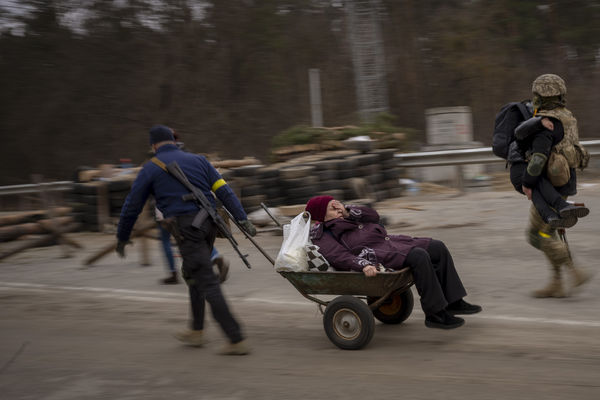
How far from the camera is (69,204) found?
13539 mm

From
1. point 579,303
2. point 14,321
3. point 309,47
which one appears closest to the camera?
point 579,303

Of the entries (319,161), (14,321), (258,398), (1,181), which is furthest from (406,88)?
(258,398)

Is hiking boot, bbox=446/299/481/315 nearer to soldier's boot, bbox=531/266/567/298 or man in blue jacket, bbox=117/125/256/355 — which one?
soldier's boot, bbox=531/266/567/298

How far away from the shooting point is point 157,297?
830cm

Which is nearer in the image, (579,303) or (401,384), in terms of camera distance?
(401,384)

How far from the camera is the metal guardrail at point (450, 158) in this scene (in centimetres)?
1470

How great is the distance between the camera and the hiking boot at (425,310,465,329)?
5.86m

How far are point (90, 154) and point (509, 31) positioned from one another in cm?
1752

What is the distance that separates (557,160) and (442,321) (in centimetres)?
195

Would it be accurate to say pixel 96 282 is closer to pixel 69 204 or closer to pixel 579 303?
pixel 69 204

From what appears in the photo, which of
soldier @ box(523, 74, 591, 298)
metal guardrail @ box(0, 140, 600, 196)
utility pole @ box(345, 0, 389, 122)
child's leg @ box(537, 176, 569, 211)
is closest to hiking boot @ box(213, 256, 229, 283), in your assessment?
soldier @ box(523, 74, 591, 298)

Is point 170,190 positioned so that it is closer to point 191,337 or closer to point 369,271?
point 191,337

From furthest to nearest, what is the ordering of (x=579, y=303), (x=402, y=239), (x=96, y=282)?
(x=96, y=282) → (x=579, y=303) → (x=402, y=239)

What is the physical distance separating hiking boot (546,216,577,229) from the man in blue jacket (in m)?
2.70
